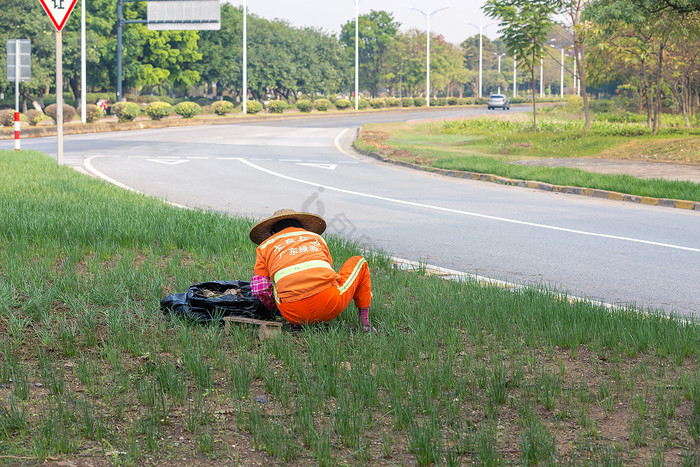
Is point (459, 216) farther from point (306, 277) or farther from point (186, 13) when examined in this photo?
point (186, 13)

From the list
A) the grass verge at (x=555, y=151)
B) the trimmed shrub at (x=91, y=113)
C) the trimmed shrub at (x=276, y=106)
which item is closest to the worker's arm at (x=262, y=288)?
the grass verge at (x=555, y=151)

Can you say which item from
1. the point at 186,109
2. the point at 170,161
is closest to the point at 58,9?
the point at 170,161

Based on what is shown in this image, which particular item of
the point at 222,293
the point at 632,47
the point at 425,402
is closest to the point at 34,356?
the point at 222,293

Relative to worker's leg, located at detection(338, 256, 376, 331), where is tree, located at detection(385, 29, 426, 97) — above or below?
above

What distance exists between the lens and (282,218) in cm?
550

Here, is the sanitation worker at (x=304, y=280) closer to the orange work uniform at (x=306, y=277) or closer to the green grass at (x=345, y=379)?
the orange work uniform at (x=306, y=277)

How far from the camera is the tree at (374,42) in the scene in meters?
87.2

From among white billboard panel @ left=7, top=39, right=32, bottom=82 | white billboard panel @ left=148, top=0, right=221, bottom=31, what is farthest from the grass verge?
white billboard panel @ left=148, top=0, right=221, bottom=31

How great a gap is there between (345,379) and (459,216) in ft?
26.6

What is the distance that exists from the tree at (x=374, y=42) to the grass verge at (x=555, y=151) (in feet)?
181

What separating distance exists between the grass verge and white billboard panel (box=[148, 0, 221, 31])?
1269 centimetres

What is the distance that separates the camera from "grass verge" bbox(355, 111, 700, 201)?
50.9 feet

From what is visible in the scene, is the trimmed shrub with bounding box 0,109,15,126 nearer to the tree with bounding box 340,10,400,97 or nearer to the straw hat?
the straw hat

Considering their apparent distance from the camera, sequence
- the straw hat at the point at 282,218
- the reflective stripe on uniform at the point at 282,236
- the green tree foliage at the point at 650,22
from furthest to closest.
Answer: the green tree foliage at the point at 650,22
the straw hat at the point at 282,218
the reflective stripe on uniform at the point at 282,236
